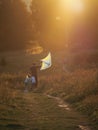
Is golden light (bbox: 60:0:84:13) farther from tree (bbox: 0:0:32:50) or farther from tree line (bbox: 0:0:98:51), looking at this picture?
tree (bbox: 0:0:32:50)

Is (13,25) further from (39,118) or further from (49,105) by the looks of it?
(39,118)

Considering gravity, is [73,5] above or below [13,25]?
above

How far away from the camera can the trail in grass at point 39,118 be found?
14.4 m

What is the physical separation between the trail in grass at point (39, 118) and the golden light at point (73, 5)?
50950 mm

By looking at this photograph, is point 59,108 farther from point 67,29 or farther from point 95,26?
point 67,29

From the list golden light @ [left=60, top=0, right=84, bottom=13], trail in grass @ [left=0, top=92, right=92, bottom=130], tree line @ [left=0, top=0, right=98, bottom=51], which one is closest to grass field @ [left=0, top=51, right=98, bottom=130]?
trail in grass @ [left=0, top=92, right=92, bottom=130]

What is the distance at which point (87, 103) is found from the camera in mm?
18891

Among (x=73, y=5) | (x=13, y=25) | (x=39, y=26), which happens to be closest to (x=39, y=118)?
(x=73, y=5)

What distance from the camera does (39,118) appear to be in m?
16.1

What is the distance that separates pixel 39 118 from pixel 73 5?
189 feet

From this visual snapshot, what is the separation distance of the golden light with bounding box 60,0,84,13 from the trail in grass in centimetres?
5095

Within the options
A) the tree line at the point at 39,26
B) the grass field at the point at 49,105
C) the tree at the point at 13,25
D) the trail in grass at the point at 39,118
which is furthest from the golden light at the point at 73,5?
the trail in grass at the point at 39,118

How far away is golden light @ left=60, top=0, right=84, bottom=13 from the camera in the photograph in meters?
70.2

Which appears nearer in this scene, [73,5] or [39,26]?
[73,5]
